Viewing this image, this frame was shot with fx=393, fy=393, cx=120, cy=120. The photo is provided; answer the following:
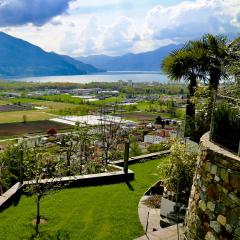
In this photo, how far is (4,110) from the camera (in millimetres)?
127625

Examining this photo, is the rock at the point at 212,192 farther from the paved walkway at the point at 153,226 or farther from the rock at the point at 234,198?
the paved walkway at the point at 153,226

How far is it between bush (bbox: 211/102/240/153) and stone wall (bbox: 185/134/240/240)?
24 cm

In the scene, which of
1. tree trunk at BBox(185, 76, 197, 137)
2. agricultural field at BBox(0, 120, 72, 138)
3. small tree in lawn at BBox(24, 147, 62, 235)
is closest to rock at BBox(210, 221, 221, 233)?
small tree in lawn at BBox(24, 147, 62, 235)

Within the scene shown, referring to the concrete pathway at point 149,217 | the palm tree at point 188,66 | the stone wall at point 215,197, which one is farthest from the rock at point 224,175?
the palm tree at point 188,66

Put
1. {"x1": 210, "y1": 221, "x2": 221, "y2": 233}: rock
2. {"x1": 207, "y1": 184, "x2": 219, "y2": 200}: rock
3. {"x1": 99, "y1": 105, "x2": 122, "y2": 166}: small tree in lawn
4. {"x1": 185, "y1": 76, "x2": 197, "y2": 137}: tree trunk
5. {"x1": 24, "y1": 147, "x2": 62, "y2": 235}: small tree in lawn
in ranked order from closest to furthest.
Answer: {"x1": 210, "y1": 221, "x2": 221, "y2": 233}: rock
{"x1": 207, "y1": 184, "x2": 219, "y2": 200}: rock
{"x1": 24, "y1": 147, "x2": 62, "y2": 235}: small tree in lawn
{"x1": 185, "y1": 76, "x2": 197, "y2": 137}: tree trunk
{"x1": 99, "y1": 105, "x2": 122, "y2": 166}: small tree in lawn

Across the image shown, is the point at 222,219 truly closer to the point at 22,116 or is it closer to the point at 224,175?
the point at 224,175

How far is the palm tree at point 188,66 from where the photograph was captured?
14.8 m

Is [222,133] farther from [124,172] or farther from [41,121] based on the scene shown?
[41,121]

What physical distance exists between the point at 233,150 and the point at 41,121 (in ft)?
325

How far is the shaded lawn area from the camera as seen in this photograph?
412 inches

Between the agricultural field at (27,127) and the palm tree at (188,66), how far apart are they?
2705 inches

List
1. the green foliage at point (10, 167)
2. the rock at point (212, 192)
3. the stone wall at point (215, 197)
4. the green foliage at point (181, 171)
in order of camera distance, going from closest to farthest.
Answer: the stone wall at point (215, 197), the rock at point (212, 192), the green foliage at point (181, 171), the green foliage at point (10, 167)

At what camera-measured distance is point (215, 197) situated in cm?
630

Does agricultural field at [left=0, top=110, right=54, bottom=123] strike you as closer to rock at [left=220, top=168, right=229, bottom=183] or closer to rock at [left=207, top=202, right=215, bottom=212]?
rock at [left=207, top=202, right=215, bottom=212]
